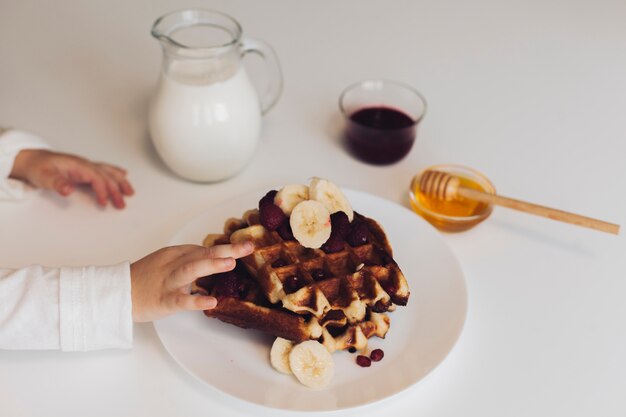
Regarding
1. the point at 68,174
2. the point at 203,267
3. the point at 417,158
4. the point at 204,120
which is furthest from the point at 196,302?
the point at 417,158

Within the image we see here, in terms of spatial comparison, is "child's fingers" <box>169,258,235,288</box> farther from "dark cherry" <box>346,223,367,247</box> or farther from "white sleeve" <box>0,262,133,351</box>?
"dark cherry" <box>346,223,367,247</box>

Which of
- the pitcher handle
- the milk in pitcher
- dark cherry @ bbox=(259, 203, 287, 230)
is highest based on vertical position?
the pitcher handle

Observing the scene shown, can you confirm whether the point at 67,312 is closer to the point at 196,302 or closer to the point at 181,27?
the point at 196,302

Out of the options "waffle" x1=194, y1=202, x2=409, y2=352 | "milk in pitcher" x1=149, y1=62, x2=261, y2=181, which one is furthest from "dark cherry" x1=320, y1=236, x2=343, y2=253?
"milk in pitcher" x1=149, y1=62, x2=261, y2=181

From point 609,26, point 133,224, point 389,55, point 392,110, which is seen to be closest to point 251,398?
point 133,224

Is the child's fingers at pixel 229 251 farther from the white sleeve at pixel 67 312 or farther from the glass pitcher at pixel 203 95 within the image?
the glass pitcher at pixel 203 95

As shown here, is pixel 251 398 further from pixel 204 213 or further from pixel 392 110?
pixel 392 110
